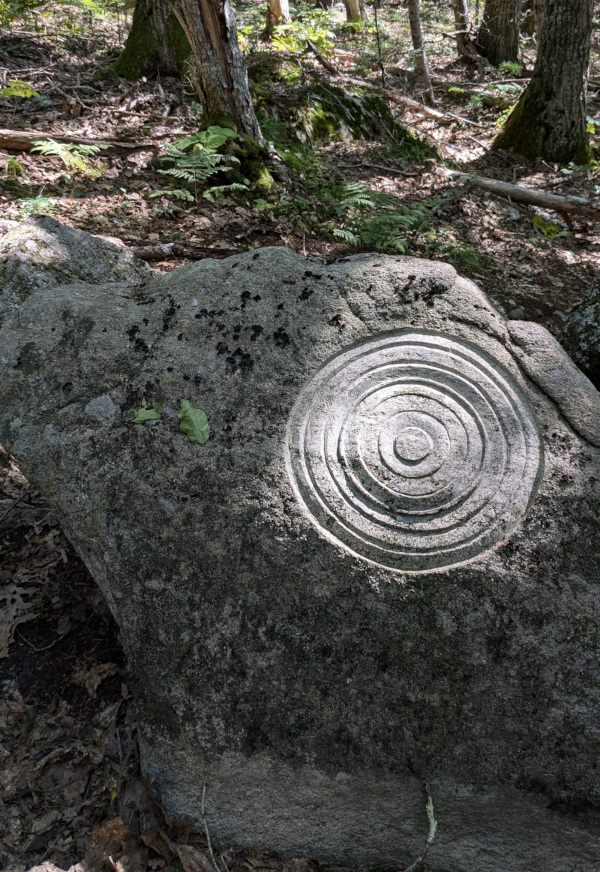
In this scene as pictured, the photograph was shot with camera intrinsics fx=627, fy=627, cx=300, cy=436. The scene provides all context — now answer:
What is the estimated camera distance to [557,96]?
7.82 meters

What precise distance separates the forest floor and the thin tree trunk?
326 millimetres

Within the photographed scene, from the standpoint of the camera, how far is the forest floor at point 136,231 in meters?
2.81

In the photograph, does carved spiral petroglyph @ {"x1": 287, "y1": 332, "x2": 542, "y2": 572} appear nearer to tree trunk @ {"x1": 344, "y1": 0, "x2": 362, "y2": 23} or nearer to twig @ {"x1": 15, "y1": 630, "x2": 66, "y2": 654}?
twig @ {"x1": 15, "y1": 630, "x2": 66, "y2": 654}

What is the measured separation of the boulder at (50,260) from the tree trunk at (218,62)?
2.41 meters

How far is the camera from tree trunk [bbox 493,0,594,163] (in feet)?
24.5

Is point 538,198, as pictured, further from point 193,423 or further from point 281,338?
point 193,423

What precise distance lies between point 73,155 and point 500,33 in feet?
32.3

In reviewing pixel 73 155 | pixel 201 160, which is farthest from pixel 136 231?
pixel 73 155

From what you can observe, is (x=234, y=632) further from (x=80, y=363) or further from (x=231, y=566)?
(x=80, y=363)

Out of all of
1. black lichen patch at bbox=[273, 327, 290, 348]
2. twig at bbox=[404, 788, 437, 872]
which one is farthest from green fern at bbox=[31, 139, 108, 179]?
twig at bbox=[404, 788, 437, 872]

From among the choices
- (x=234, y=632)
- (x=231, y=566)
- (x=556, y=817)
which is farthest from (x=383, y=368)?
(x=556, y=817)

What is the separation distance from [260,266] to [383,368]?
914 millimetres

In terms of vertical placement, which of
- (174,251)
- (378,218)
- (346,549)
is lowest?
(346,549)

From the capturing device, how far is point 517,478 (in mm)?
2795
